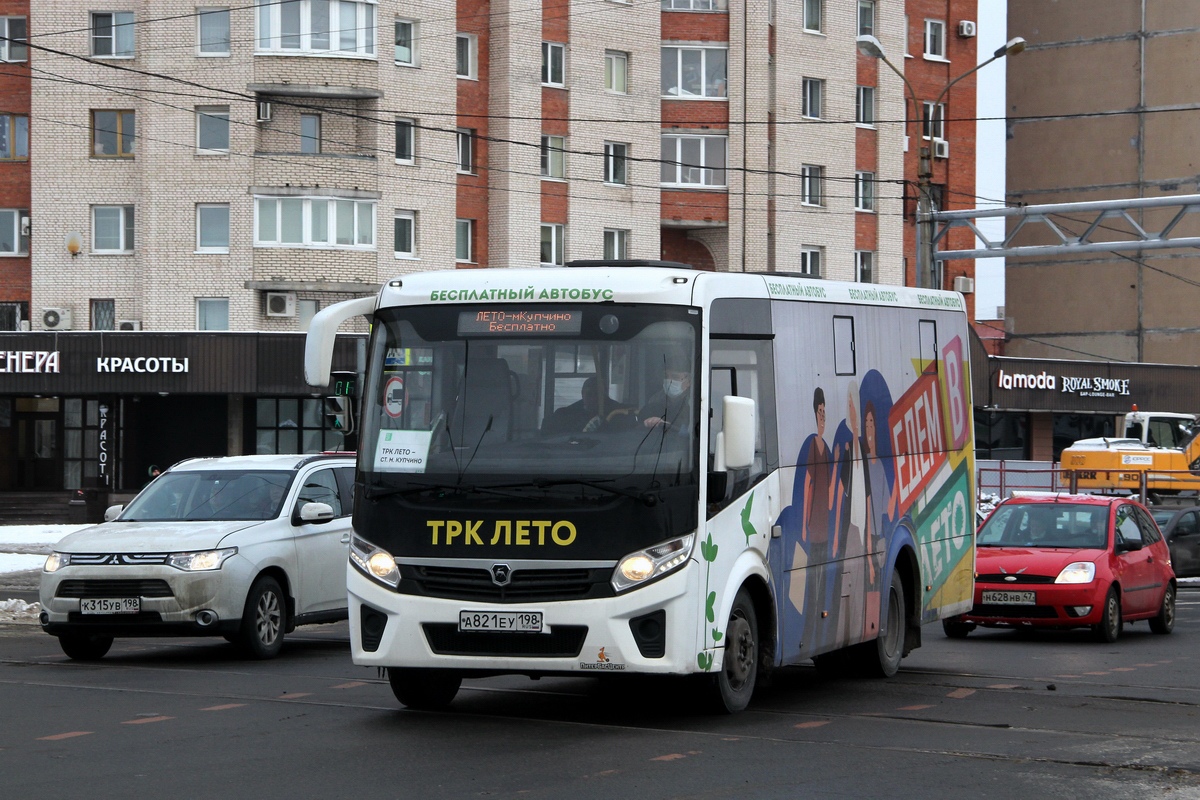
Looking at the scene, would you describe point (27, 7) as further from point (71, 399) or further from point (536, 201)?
point (536, 201)

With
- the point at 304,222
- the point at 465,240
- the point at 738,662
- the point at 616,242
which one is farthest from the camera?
the point at 616,242

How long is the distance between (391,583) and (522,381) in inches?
56.1

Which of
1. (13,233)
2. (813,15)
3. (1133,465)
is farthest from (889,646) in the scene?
(813,15)

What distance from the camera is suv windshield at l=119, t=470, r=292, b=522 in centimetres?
1570

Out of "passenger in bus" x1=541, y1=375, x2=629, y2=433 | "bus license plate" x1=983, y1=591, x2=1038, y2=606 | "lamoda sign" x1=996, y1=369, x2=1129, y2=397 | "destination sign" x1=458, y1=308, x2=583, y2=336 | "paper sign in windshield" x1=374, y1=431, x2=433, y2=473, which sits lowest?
"bus license plate" x1=983, y1=591, x2=1038, y2=606

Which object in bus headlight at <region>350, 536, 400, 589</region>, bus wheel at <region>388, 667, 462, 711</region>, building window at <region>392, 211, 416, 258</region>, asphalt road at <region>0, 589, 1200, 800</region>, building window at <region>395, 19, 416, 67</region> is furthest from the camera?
building window at <region>392, 211, 416, 258</region>

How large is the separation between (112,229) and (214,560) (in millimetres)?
34839

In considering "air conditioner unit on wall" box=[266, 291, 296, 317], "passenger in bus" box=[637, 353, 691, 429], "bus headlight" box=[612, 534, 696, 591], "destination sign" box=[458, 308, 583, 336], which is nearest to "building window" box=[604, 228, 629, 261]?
"air conditioner unit on wall" box=[266, 291, 296, 317]

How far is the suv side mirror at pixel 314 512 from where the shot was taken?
15.8 metres

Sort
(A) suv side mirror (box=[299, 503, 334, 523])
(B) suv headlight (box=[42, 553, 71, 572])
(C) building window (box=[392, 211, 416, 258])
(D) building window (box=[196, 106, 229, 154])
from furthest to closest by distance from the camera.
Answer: (C) building window (box=[392, 211, 416, 258]) < (D) building window (box=[196, 106, 229, 154]) < (A) suv side mirror (box=[299, 503, 334, 523]) < (B) suv headlight (box=[42, 553, 71, 572])

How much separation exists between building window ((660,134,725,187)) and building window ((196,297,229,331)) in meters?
13.9

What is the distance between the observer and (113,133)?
47.4 m

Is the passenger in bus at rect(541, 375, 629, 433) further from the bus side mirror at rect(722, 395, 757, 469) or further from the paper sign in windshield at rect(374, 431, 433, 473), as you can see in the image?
the paper sign in windshield at rect(374, 431, 433, 473)

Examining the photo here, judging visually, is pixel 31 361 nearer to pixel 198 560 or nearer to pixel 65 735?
pixel 198 560
